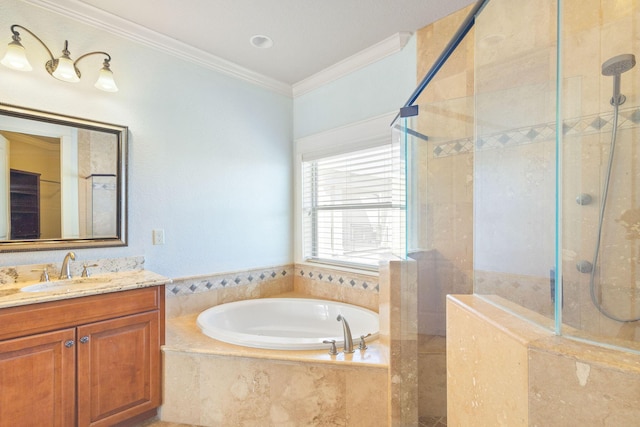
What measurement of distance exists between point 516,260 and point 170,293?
2.34 metres

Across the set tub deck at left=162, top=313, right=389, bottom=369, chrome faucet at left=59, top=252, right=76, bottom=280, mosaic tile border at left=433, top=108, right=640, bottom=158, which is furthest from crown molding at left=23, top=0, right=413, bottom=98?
tub deck at left=162, top=313, right=389, bottom=369

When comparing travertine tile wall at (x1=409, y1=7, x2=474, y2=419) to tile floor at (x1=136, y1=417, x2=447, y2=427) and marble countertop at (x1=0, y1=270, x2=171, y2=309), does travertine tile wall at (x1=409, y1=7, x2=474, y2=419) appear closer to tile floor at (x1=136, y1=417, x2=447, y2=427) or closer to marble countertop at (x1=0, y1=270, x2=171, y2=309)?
tile floor at (x1=136, y1=417, x2=447, y2=427)

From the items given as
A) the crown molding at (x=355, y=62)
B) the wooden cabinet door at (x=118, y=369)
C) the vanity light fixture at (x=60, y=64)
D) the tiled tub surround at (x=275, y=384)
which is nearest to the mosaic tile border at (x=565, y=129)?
the tiled tub surround at (x=275, y=384)

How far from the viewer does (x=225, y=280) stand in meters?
2.68

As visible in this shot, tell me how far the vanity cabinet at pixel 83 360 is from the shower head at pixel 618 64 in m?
2.66

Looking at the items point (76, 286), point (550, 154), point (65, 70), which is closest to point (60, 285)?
point (76, 286)

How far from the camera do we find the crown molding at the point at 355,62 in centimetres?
235

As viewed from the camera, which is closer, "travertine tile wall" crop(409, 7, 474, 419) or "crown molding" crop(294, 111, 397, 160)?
"travertine tile wall" crop(409, 7, 474, 419)

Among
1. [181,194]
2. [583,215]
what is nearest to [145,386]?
[181,194]

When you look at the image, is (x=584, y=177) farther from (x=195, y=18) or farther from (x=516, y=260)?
(x=195, y=18)

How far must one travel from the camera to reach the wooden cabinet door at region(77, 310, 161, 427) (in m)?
1.61

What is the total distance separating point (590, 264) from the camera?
57.9 inches

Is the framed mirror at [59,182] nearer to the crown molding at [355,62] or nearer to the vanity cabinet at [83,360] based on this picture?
the vanity cabinet at [83,360]

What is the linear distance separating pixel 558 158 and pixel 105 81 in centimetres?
251
